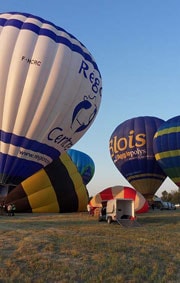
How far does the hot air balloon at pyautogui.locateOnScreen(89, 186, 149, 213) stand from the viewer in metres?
18.8

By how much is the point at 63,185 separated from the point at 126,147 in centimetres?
1225

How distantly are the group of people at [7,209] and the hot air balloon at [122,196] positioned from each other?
5.15 meters

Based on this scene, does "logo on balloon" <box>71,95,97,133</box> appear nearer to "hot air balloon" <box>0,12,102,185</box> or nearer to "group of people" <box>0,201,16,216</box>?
"hot air balloon" <box>0,12,102,185</box>

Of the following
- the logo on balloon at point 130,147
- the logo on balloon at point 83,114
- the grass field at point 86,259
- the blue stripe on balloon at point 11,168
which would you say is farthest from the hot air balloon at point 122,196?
the logo on balloon at point 130,147

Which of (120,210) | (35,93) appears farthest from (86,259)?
(120,210)

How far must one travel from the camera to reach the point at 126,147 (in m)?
32.2

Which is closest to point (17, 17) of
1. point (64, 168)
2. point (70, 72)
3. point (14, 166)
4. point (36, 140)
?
point (70, 72)

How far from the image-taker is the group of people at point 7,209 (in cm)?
1747

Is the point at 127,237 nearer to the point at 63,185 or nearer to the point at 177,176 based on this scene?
the point at 63,185

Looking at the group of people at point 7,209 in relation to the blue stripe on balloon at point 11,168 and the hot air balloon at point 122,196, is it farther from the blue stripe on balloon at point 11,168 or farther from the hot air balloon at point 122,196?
the hot air balloon at point 122,196

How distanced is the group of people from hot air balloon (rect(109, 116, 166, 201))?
15443 millimetres

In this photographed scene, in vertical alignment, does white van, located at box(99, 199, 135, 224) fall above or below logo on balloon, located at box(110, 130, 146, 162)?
below

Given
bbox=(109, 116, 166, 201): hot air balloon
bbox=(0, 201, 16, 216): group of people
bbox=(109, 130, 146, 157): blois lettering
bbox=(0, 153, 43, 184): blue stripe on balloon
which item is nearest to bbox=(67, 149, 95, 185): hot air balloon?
bbox=(109, 116, 166, 201): hot air balloon

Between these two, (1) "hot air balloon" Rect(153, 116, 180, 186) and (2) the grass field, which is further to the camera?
(1) "hot air balloon" Rect(153, 116, 180, 186)
